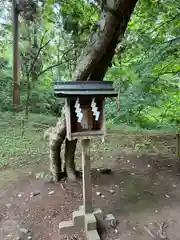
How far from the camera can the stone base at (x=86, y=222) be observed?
206 centimetres

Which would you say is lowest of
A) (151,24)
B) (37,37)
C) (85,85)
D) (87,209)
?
(87,209)

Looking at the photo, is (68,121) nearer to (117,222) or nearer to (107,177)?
(117,222)

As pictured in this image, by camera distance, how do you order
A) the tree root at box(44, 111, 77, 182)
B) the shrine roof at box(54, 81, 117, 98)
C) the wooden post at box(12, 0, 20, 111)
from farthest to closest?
the wooden post at box(12, 0, 20, 111) → the tree root at box(44, 111, 77, 182) → the shrine roof at box(54, 81, 117, 98)

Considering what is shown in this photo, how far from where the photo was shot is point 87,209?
2.15m

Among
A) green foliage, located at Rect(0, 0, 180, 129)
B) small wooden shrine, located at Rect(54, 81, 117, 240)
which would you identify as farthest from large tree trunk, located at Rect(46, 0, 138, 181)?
small wooden shrine, located at Rect(54, 81, 117, 240)

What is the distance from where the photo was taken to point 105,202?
2488mm

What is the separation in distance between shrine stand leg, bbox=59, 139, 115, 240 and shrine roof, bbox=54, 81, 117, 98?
0.44 metres

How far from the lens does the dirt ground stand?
212cm

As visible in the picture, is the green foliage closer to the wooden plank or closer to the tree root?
the wooden plank

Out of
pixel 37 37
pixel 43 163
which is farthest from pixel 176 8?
pixel 37 37

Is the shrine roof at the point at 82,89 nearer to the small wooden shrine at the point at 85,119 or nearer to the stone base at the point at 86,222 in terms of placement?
the small wooden shrine at the point at 85,119

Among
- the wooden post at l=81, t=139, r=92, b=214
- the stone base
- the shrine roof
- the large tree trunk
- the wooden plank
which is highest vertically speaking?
the large tree trunk

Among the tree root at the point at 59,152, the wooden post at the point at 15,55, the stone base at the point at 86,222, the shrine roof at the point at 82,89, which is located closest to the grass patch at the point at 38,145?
the tree root at the point at 59,152

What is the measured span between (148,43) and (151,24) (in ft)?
1.56
